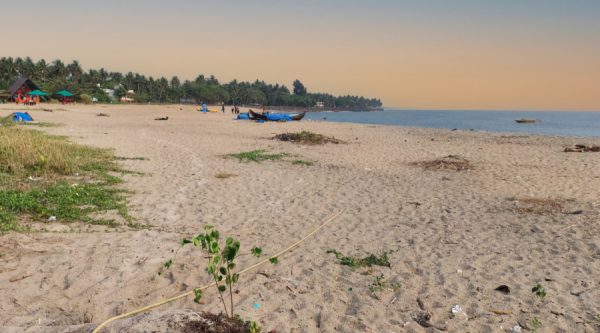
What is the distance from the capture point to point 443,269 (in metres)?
5.54

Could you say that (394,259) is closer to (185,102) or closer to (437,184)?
(437,184)

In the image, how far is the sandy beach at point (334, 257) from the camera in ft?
13.9

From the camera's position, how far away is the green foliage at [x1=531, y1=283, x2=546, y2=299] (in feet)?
15.4

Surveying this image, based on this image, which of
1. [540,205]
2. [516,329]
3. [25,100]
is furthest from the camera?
[25,100]

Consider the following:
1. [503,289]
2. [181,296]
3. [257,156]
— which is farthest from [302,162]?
[181,296]

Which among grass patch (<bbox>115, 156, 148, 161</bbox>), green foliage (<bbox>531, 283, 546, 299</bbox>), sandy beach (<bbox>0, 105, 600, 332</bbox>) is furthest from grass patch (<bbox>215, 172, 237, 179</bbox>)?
green foliage (<bbox>531, 283, 546, 299</bbox>)

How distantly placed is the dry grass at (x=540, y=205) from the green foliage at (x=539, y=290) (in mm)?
4272

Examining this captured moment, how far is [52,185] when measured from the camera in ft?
29.3

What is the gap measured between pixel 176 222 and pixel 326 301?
150 inches

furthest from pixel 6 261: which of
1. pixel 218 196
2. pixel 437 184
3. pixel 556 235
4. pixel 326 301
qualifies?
pixel 437 184

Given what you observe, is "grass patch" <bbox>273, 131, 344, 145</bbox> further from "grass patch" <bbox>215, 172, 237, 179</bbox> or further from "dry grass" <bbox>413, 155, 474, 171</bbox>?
"grass patch" <bbox>215, 172, 237, 179</bbox>

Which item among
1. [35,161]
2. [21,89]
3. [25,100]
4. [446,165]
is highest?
[21,89]

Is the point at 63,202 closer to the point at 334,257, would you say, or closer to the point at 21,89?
the point at 334,257

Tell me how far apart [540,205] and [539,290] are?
511 cm
